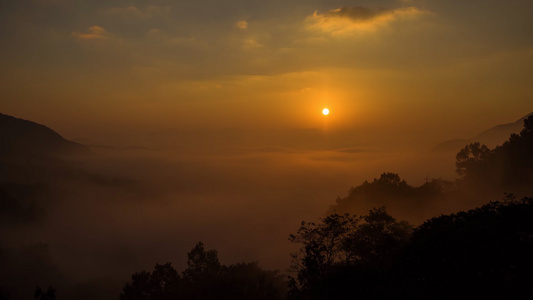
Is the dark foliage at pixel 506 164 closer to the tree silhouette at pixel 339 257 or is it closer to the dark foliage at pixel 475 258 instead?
the tree silhouette at pixel 339 257

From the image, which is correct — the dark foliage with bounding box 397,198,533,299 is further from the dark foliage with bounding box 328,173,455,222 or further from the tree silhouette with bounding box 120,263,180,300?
the dark foliage with bounding box 328,173,455,222

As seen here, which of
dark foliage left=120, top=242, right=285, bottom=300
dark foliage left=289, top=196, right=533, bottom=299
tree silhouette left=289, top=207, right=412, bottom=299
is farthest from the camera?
dark foliage left=120, top=242, right=285, bottom=300

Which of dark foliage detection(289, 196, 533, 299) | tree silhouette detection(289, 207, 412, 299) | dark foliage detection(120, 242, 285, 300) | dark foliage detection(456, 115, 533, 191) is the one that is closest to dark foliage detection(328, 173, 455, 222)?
dark foliage detection(456, 115, 533, 191)

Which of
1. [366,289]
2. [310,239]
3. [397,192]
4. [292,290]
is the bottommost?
[292,290]

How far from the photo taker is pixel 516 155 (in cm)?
9775

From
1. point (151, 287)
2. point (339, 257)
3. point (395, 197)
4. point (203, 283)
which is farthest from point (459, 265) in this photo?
point (395, 197)

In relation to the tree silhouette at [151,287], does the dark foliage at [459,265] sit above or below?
above

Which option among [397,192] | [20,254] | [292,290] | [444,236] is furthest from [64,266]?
[444,236]

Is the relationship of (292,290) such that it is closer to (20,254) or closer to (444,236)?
(444,236)

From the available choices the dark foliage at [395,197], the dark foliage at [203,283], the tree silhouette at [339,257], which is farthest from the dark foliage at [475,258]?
the dark foliage at [395,197]

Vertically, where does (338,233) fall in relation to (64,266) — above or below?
above

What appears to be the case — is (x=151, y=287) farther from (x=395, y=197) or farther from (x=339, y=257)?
(x=395, y=197)

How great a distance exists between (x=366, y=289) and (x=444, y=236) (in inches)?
282

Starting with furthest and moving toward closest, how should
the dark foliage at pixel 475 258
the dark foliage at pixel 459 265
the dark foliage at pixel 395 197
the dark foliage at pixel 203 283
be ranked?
the dark foliage at pixel 395 197, the dark foliage at pixel 203 283, the dark foliage at pixel 459 265, the dark foliage at pixel 475 258
